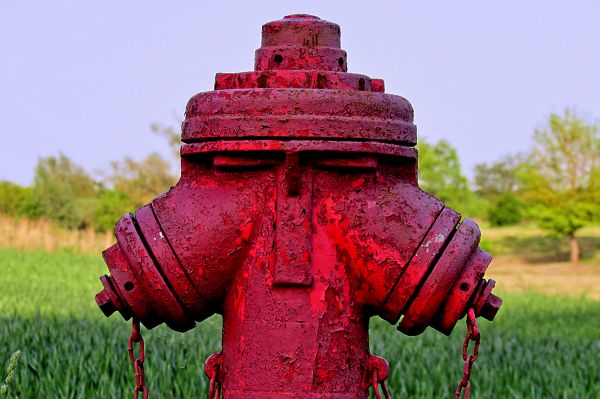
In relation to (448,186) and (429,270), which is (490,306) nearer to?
(429,270)

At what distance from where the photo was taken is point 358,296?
8.17ft

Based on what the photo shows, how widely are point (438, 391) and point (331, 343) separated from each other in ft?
9.91

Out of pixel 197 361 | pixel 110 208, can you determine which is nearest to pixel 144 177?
pixel 110 208

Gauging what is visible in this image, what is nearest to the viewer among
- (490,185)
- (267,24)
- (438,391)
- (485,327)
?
(267,24)

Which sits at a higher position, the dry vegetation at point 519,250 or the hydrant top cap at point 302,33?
the dry vegetation at point 519,250

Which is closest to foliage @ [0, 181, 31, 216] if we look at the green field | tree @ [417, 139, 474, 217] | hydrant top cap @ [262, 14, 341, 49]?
tree @ [417, 139, 474, 217]

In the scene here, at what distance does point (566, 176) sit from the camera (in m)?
28.6

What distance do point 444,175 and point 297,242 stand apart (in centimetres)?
3087

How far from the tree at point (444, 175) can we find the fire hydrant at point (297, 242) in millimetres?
29521

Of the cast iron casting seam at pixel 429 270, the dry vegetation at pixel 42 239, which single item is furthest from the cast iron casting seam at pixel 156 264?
the dry vegetation at pixel 42 239

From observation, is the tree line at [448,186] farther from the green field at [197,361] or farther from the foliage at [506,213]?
the green field at [197,361]

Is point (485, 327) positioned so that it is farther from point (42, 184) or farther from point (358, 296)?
point (42, 184)

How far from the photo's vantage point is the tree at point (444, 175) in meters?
32.3

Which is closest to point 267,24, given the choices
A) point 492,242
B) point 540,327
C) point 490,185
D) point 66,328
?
point 66,328
